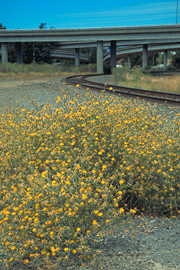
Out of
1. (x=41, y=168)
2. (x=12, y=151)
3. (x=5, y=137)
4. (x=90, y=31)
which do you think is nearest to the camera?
(x=41, y=168)

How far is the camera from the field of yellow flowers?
10.4 feet

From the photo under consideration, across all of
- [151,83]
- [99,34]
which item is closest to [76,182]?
[151,83]

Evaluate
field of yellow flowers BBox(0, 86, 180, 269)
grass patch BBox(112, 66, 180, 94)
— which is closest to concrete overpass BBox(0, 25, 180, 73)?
grass patch BBox(112, 66, 180, 94)

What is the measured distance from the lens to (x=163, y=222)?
4.04 m

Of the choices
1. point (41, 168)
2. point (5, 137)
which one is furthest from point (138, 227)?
point (5, 137)

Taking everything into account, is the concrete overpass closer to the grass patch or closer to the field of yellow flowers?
the grass patch

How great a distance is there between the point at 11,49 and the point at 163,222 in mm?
72972

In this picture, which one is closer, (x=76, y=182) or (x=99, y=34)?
(x=76, y=182)

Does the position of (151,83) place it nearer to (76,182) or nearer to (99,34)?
(76,182)

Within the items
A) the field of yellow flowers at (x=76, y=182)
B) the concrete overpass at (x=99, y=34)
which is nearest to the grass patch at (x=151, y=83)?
the field of yellow flowers at (x=76, y=182)

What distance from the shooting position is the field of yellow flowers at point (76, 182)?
125 inches

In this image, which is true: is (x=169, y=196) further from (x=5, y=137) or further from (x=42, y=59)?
(x=42, y=59)

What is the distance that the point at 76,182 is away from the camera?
3414 millimetres

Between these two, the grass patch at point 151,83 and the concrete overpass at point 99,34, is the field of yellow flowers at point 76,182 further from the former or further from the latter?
the concrete overpass at point 99,34
